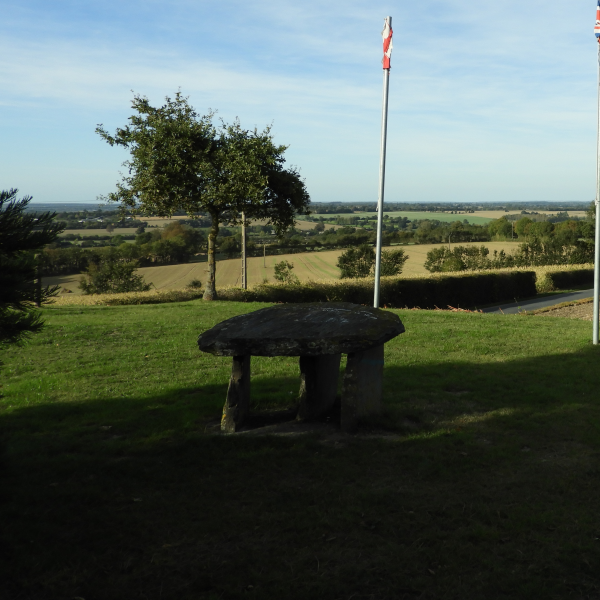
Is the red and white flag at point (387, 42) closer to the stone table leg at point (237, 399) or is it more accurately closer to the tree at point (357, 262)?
the stone table leg at point (237, 399)

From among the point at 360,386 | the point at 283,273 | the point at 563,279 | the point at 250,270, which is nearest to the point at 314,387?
the point at 360,386

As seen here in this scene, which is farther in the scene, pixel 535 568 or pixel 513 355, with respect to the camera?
pixel 513 355

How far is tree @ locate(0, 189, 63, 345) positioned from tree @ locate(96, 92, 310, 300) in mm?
14393

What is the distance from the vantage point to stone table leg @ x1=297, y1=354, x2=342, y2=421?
7.28 meters

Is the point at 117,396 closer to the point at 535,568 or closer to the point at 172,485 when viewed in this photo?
the point at 172,485

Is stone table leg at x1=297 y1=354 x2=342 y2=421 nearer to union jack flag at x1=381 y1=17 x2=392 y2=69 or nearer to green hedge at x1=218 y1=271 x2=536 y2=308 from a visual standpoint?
union jack flag at x1=381 y1=17 x2=392 y2=69

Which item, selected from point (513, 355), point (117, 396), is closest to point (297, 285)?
point (513, 355)

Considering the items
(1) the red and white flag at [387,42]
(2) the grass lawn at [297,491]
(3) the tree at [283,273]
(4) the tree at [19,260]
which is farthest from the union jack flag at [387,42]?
(3) the tree at [283,273]

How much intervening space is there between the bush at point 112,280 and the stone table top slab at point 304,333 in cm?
3417

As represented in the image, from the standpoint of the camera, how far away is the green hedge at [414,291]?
23547 millimetres

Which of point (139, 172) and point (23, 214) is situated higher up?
point (139, 172)

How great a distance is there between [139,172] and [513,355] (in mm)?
13940

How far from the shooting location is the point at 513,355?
11.1 meters

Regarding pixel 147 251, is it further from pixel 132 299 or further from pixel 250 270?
pixel 132 299
